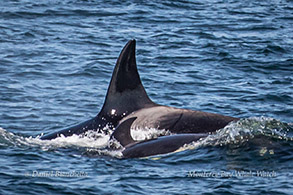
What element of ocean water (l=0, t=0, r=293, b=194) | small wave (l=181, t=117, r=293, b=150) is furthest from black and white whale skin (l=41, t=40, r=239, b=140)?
small wave (l=181, t=117, r=293, b=150)

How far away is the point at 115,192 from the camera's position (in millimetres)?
8906

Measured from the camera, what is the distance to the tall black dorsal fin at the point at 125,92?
1217 centimetres

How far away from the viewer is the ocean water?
9.41 metres

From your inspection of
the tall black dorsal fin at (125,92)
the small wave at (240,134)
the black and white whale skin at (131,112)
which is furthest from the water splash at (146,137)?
the tall black dorsal fin at (125,92)

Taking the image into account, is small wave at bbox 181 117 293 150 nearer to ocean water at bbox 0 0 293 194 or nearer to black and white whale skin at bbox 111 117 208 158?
ocean water at bbox 0 0 293 194

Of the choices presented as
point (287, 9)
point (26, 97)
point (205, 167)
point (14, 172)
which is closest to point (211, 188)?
point (205, 167)

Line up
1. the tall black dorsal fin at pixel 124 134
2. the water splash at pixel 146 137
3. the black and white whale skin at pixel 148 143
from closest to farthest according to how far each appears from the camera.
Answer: the black and white whale skin at pixel 148 143 → the water splash at pixel 146 137 → the tall black dorsal fin at pixel 124 134

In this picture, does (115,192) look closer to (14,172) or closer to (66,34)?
(14,172)

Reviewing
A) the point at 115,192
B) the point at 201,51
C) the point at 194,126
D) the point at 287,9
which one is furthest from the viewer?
the point at 287,9

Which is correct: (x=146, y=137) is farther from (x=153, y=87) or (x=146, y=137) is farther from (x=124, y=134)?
(x=153, y=87)

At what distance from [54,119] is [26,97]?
6.20ft

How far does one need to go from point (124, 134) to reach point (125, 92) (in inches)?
58.0

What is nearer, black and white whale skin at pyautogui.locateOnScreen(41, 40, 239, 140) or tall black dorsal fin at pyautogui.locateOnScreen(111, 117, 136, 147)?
tall black dorsal fin at pyautogui.locateOnScreen(111, 117, 136, 147)

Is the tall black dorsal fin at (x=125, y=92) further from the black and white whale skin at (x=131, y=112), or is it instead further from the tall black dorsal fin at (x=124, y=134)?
the tall black dorsal fin at (x=124, y=134)
